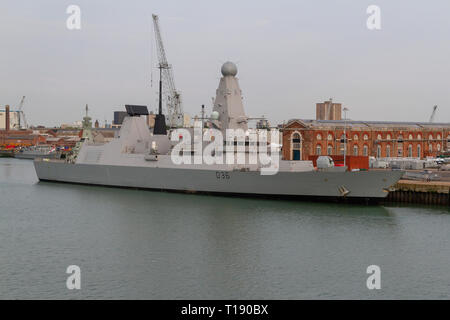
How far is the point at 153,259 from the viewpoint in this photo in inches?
641

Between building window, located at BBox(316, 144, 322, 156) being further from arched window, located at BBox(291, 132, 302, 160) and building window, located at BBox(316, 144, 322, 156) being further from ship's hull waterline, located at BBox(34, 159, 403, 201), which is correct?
ship's hull waterline, located at BBox(34, 159, 403, 201)

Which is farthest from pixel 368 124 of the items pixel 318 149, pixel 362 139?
pixel 318 149

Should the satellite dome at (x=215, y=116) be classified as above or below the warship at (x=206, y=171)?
above

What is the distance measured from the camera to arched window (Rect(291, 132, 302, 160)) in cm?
5850

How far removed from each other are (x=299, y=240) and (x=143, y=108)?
80.3 feet

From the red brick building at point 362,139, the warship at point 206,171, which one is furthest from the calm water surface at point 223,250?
the red brick building at point 362,139

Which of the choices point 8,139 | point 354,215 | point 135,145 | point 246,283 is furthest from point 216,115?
point 8,139

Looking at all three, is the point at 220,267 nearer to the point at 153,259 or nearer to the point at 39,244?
the point at 153,259

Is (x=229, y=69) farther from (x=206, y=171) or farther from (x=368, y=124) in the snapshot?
(x=368, y=124)

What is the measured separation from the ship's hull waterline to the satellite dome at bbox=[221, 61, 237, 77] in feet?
23.9

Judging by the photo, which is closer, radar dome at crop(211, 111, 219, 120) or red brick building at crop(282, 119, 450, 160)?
radar dome at crop(211, 111, 219, 120)

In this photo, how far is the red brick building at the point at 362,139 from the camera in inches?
2265

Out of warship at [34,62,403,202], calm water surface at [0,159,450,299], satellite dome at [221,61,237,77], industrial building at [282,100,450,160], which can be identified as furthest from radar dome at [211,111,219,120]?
industrial building at [282,100,450,160]

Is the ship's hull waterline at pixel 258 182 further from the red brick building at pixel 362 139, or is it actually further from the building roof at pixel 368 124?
the building roof at pixel 368 124
